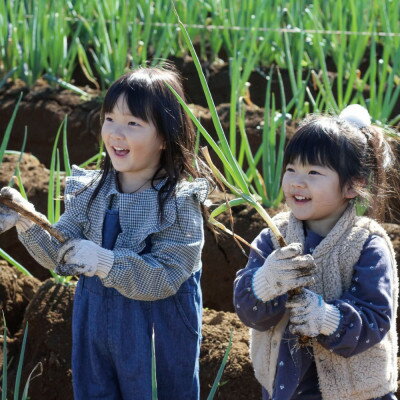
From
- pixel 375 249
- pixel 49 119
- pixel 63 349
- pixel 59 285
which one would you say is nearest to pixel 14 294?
pixel 59 285

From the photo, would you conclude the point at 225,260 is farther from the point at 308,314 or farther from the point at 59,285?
the point at 308,314

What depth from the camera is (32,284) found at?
2977mm

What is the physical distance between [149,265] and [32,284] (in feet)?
3.59

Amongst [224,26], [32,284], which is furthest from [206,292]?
[224,26]

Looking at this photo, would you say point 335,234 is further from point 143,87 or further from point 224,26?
point 224,26

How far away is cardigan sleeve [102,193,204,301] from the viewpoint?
76.4 inches

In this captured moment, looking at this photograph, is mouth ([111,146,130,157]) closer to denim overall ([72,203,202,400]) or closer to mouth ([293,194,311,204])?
denim overall ([72,203,202,400])

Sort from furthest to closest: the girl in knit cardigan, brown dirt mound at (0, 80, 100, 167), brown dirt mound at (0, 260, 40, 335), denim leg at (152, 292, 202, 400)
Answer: brown dirt mound at (0, 80, 100, 167) → brown dirt mound at (0, 260, 40, 335) → denim leg at (152, 292, 202, 400) → the girl in knit cardigan

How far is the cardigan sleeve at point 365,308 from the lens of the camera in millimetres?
1814

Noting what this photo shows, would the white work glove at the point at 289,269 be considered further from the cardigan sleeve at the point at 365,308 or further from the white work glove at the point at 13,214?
the white work glove at the point at 13,214

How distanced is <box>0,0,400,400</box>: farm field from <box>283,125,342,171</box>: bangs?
750 mm

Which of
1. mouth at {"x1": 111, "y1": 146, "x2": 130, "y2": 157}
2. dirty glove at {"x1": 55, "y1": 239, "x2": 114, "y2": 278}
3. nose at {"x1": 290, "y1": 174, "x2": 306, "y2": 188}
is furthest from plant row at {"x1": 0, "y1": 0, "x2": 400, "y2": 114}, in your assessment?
A: dirty glove at {"x1": 55, "y1": 239, "x2": 114, "y2": 278}

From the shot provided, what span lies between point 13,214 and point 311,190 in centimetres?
56

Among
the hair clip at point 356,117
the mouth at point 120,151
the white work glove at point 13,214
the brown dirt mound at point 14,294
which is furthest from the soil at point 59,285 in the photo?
the white work glove at point 13,214
